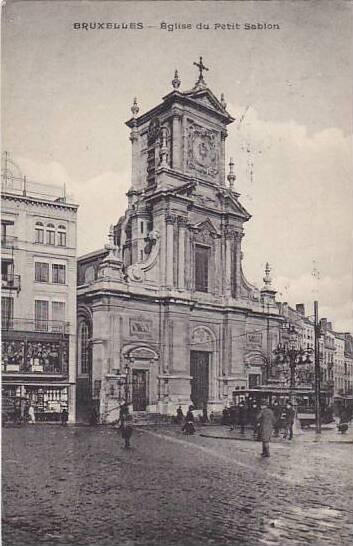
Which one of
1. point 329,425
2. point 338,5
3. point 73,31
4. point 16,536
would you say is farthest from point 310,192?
point 16,536

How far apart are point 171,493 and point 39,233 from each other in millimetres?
6847

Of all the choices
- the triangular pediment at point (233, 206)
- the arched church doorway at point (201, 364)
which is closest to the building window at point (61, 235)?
the triangular pediment at point (233, 206)

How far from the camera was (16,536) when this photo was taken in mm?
7262

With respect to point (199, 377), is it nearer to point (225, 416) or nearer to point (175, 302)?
Result: point (175, 302)

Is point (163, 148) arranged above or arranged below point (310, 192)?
above

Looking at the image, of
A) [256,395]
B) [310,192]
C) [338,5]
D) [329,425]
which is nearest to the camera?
[338,5]

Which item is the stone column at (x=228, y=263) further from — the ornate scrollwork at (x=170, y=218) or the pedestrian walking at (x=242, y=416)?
the pedestrian walking at (x=242, y=416)

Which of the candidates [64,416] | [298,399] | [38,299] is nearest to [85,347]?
[64,416]

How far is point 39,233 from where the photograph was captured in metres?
13.6

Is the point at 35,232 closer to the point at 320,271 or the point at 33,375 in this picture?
the point at 33,375

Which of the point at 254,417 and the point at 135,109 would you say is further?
the point at 254,417

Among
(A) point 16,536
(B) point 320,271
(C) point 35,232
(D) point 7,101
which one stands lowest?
(A) point 16,536

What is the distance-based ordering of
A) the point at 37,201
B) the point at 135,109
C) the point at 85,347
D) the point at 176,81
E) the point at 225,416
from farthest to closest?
the point at 85,347
the point at 225,416
the point at 37,201
the point at 135,109
the point at 176,81

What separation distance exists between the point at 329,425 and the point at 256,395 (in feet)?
16.5
